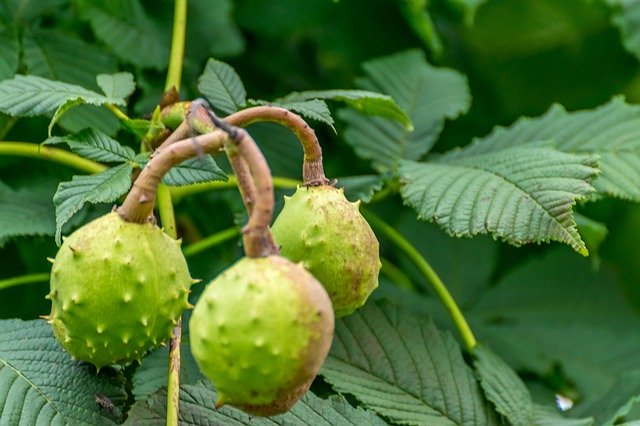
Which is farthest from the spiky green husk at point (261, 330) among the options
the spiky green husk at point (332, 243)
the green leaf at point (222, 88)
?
the green leaf at point (222, 88)

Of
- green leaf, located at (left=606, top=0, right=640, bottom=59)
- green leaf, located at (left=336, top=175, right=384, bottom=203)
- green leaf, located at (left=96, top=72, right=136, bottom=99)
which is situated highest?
green leaf, located at (left=606, top=0, right=640, bottom=59)

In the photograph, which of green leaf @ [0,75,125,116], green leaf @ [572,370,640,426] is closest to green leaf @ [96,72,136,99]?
green leaf @ [0,75,125,116]

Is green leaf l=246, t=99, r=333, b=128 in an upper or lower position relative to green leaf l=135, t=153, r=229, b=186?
upper

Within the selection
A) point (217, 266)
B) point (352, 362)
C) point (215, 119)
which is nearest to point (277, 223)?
point (215, 119)

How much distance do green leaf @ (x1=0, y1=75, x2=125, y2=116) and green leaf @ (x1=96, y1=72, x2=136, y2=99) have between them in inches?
1.5

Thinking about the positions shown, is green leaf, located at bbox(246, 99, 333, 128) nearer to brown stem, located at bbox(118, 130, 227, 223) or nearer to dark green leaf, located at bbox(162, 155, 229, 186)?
dark green leaf, located at bbox(162, 155, 229, 186)

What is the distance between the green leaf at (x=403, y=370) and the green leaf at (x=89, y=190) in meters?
0.37

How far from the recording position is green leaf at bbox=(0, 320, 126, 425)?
920mm

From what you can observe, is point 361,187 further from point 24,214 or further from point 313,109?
point 24,214

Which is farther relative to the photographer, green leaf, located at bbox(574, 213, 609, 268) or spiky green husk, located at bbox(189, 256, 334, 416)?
green leaf, located at bbox(574, 213, 609, 268)

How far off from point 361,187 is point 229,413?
1.46 feet

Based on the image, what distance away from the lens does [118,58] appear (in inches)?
57.1

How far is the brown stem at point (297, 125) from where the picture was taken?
865 mm

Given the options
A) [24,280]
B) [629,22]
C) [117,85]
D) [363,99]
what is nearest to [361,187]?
[363,99]
